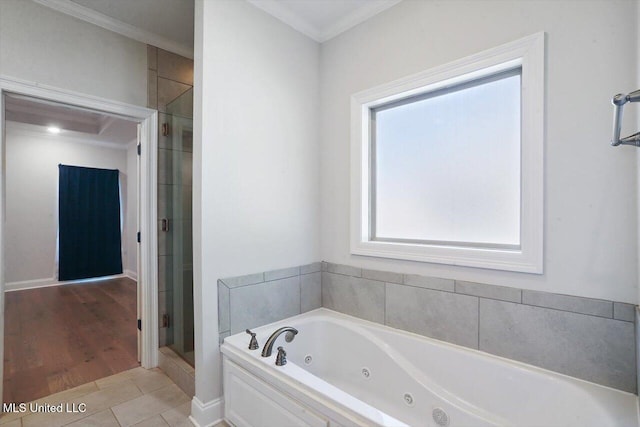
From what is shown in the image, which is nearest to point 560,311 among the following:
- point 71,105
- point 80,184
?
point 71,105

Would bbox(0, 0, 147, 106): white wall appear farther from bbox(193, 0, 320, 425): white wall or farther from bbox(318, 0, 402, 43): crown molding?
bbox(318, 0, 402, 43): crown molding

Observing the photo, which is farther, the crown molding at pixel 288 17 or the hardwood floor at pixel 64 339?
the hardwood floor at pixel 64 339

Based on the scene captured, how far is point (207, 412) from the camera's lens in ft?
5.99

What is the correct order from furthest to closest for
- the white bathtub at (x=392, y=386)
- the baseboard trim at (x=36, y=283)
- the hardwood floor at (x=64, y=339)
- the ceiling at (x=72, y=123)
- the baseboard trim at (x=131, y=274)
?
the baseboard trim at (x=131, y=274), the baseboard trim at (x=36, y=283), the ceiling at (x=72, y=123), the hardwood floor at (x=64, y=339), the white bathtub at (x=392, y=386)

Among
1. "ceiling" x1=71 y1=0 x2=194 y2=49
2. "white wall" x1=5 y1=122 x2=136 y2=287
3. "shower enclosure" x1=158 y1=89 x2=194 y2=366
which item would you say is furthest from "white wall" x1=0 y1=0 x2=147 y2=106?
"white wall" x1=5 y1=122 x2=136 y2=287

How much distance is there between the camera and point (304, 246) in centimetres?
241

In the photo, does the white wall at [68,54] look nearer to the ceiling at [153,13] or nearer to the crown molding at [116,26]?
the crown molding at [116,26]

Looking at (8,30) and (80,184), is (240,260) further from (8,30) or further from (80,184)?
(80,184)

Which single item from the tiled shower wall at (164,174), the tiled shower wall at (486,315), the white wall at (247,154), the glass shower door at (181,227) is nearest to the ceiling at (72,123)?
the tiled shower wall at (164,174)

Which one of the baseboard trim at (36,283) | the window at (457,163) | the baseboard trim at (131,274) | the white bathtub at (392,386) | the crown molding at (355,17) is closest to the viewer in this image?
the white bathtub at (392,386)

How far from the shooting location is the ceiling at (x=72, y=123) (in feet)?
13.4

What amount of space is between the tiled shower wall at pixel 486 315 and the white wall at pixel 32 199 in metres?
5.26

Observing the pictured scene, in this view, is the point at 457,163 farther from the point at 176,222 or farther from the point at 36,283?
the point at 36,283

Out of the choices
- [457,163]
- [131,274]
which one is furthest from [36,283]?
[457,163]
